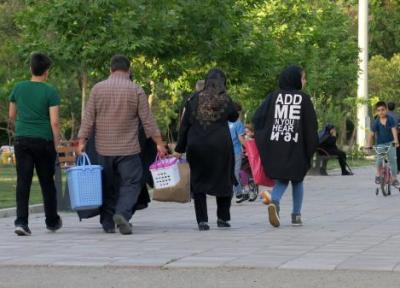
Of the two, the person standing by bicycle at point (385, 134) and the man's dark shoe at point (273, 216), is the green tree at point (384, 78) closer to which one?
the person standing by bicycle at point (385, 134)

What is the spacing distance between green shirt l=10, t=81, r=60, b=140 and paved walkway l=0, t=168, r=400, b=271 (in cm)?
109

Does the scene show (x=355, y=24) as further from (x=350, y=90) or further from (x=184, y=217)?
(x=184, y=217)

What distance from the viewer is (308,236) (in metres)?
11.8

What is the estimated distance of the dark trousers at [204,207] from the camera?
1273 centimetres

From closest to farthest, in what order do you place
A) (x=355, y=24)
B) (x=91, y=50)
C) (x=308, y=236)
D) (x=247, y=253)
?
(x=247, y=253) < (x=308, y=236) < (x=91, y=50) < (x=355, y=24)

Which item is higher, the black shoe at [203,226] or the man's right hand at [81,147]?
the man's right hand at [81,147]

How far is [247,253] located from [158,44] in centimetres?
1188

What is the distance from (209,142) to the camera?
1270 cm

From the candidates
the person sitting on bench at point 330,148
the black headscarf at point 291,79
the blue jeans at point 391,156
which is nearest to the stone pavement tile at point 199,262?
the black headscarf at point 291,79

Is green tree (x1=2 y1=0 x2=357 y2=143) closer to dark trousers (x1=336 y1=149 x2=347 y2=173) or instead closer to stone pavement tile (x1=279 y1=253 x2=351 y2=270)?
dark trousers (x1=336 y1=149 x2=347 y2=173)

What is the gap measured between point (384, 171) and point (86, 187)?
31.2ft

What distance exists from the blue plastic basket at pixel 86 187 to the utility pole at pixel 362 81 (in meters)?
32.1

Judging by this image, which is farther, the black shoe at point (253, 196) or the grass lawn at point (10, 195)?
the black shoe at point (253, 196)

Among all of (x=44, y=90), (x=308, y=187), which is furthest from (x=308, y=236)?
(x=308, y=187)
